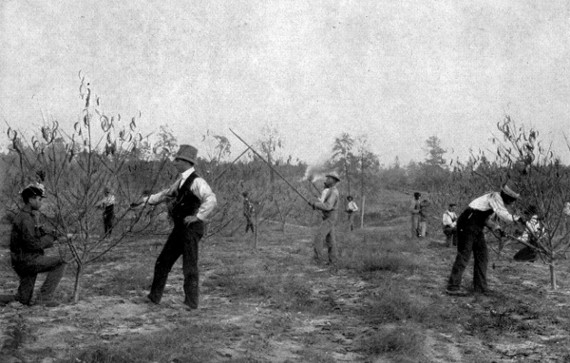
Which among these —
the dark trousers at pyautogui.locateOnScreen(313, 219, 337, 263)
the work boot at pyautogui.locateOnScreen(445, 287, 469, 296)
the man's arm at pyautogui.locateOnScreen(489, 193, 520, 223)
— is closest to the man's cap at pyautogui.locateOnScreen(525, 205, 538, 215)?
the man's arm at pyautogui.locateOnScreen(489, 193, 520, 223)

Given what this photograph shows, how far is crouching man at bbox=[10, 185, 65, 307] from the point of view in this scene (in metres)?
5.39

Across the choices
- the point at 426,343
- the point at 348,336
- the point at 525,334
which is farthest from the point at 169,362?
the point at 525,334

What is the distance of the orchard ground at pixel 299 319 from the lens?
13.9 feet

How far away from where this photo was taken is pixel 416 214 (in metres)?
17.2

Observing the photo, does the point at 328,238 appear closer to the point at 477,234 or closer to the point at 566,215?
the point at 477,234

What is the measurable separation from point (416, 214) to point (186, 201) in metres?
12.9

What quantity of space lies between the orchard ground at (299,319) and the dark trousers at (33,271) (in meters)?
0.15

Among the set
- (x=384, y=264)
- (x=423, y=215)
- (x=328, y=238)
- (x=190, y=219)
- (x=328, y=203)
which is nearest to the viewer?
(x=190, y=219)

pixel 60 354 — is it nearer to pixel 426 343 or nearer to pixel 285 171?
pixel 426 343

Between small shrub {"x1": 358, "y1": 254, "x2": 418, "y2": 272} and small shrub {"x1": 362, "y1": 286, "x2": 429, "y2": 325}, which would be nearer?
small shrub {"x1": 362, "y1": 286, "x2": 429, "y2": 325}

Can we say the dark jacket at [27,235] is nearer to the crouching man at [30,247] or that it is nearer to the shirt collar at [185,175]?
the crouching man at [30,247]

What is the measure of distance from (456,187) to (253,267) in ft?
30.8

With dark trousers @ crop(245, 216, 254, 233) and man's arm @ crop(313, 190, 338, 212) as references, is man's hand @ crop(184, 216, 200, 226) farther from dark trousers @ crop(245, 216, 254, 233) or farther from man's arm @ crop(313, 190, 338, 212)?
dark trousers @ crop(245, 216, 254, 233)

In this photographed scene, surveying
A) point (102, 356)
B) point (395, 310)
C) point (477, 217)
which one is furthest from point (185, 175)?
point (477, 217)
